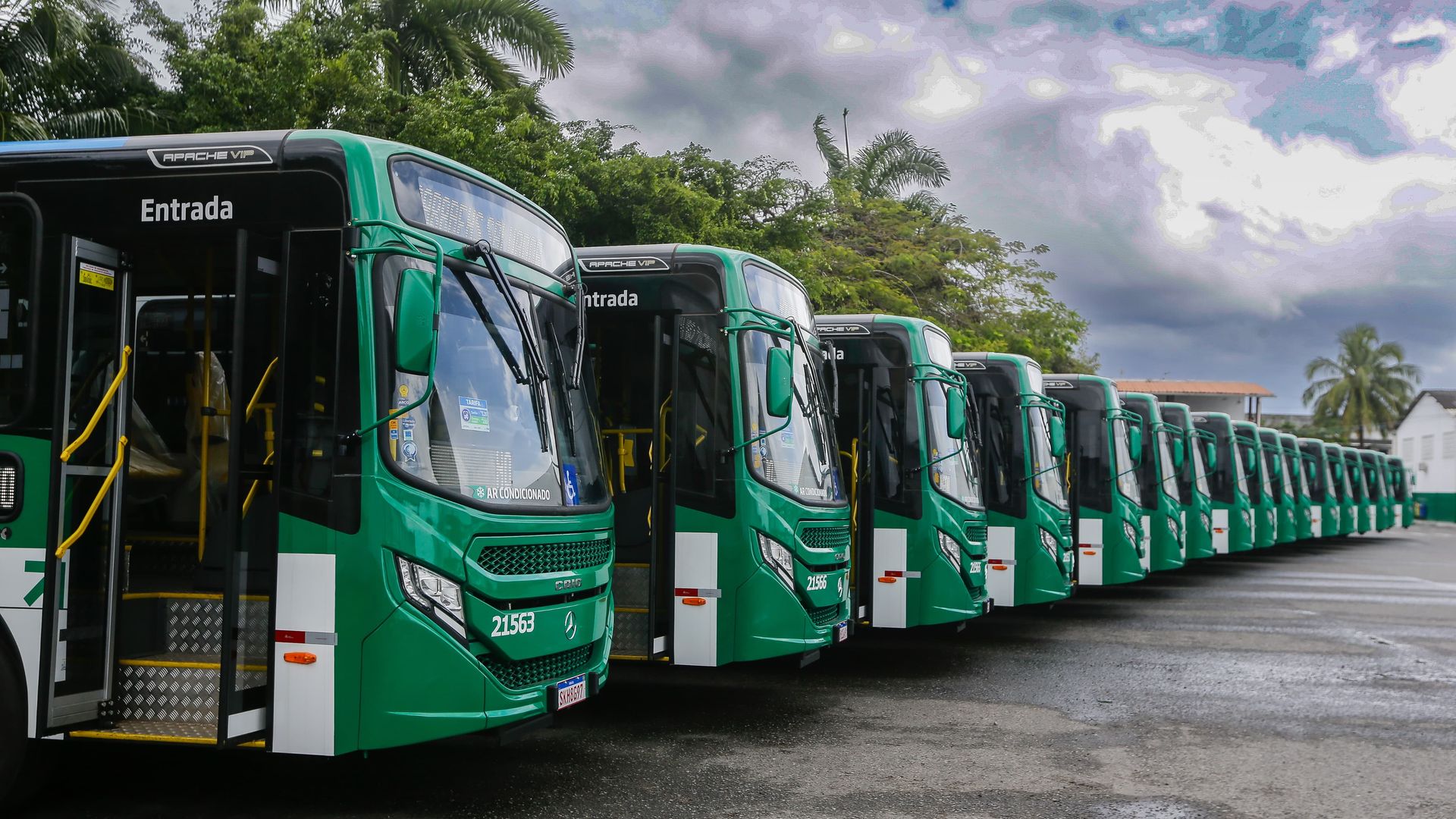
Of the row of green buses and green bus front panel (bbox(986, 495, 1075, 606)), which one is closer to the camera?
the row of green buses

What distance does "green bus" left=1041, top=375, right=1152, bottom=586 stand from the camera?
15.6 meters

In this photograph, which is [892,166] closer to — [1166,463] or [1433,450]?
[1166,463]

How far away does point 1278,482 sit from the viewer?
91.7 feet

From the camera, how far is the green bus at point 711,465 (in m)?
8.34

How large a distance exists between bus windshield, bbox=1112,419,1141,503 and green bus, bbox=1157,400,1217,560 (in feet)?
11.2

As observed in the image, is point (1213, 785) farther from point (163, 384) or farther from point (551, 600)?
point (163, 384)

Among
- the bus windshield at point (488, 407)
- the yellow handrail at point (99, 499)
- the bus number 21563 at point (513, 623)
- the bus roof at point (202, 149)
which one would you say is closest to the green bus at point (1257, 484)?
the bus windshield at point (488, 407)

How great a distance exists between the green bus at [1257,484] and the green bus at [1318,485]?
18.9 ft

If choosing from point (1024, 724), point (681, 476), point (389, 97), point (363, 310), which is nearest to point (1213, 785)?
point (1024, 724)

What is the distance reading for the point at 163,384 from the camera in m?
7.20

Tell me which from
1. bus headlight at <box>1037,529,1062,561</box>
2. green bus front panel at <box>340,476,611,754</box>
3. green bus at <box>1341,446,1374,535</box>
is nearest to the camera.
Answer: green bus front panel at <box>340,476,611,754</box>

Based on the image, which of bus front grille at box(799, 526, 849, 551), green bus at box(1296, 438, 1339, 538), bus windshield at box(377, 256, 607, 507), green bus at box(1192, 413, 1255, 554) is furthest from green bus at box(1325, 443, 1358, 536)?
bus windshield at box(377, 256, 607, 507)

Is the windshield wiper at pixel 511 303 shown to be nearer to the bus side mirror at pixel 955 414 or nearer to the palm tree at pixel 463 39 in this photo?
the bus side mirror at pixel 955 414

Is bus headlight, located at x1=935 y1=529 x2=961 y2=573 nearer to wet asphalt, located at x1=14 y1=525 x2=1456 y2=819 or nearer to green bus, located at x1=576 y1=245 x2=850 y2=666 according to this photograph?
wet asphalt, located at x1=14 y1=525 x2=1456 y2=819
